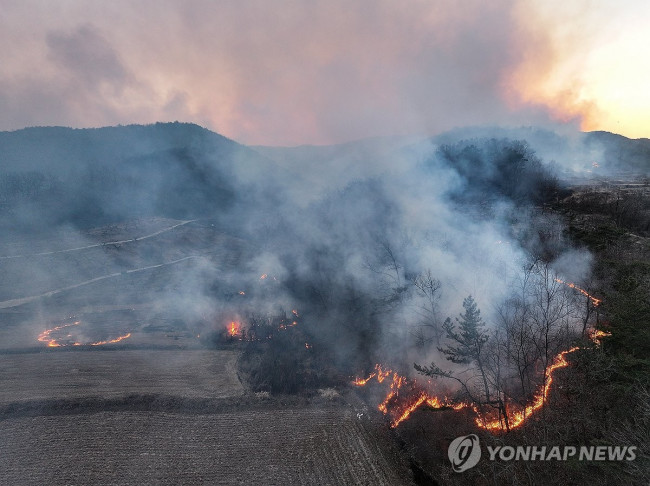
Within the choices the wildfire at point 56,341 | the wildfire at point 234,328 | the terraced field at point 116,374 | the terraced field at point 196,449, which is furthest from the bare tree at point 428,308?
the wildfire at point 56,341

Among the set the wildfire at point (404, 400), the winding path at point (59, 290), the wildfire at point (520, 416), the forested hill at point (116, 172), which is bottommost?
the wildfire at point (404, 400)

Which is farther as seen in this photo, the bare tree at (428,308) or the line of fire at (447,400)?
the bare tree at (428,308)

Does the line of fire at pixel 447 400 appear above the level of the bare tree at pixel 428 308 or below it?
below

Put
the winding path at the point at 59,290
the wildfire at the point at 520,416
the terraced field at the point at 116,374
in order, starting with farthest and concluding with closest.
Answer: the winding path at the point at 59,290, the terraced field at the point at 116,374, the wildfire at the point at 520,416

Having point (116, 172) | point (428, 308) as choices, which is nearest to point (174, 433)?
point (428, 308)

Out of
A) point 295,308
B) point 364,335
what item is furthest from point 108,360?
point 364,335

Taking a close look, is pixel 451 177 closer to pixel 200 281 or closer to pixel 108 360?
pixel 200 281

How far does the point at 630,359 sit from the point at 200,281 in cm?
5135

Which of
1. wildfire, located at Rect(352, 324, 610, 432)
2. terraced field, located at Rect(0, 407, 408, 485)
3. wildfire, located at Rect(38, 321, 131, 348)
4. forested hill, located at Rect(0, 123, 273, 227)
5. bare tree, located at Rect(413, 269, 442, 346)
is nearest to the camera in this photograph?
terraced field, located at Rect(0, 407, 408, 485)

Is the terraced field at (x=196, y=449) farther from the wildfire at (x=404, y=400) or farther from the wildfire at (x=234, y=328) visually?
the wildfire at (x=234, y=328)

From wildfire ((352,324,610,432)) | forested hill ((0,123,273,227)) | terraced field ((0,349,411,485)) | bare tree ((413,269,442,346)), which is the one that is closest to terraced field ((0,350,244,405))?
terraced field ((0,349,411,485))

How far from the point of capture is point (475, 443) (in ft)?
66.2

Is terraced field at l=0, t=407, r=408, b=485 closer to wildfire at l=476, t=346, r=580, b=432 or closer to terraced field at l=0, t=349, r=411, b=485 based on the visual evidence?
terraced field at l=0, t=349, r=411, b=485

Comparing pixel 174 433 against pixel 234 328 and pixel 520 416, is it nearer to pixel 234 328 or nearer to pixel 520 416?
pixel 234 328
